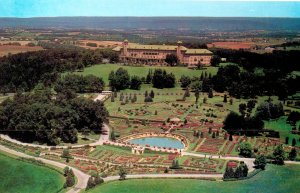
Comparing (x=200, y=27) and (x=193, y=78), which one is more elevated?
(x=200, y=27)

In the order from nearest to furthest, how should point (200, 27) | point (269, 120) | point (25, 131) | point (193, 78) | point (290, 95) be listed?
point (25, 131)
point (269, 120)
point (290, 95)
point (193, 78)
point (200, 27)

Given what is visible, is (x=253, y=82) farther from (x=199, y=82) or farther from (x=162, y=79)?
(x=162, y=79)

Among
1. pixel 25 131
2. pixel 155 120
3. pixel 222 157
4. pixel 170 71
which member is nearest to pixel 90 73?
pixel 170 71

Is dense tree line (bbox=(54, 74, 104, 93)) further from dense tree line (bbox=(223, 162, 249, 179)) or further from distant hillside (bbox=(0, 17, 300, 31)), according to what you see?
dense tree line (bbox=(223, 162, 249, 179))

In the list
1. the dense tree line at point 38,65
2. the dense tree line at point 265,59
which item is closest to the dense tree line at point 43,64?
the dense tree line at point 38,65

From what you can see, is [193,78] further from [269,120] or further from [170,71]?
[269,120]

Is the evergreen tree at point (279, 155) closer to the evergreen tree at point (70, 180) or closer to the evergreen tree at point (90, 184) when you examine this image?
the evergreen tree at point (90, 184)

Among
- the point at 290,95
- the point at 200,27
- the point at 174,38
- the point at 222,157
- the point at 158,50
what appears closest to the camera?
the point at 222,157

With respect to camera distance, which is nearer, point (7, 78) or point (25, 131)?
point (25, 131)
